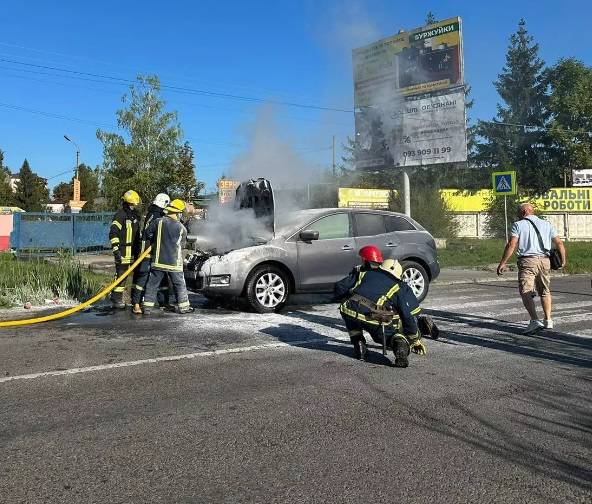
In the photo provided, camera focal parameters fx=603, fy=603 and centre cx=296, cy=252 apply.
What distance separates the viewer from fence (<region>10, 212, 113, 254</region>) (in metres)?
18.5

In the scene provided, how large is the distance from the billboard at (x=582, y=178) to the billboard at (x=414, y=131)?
26.2m

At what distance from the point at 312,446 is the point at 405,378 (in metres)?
1.79

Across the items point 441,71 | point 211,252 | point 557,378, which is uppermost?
point 441,71

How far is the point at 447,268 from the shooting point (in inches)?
687

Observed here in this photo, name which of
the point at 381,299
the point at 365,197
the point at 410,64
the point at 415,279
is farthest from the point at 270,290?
the point at 365,197

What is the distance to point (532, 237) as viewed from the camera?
743cm

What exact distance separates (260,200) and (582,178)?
3743 cm

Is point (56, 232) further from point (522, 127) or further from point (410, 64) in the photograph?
point (522, 127)

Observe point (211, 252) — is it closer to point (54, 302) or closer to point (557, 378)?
point (54, 302)

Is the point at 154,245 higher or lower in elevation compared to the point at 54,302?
higher

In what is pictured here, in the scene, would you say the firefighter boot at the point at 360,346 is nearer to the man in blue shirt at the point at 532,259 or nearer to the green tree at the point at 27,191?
the man in blue shirt at the point at 532,259

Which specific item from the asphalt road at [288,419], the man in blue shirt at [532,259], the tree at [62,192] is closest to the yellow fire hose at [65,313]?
the asphalt road at [288,419]

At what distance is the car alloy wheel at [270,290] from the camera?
348 inches

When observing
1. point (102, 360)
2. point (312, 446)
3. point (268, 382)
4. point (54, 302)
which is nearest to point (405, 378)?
point (268, 382)
